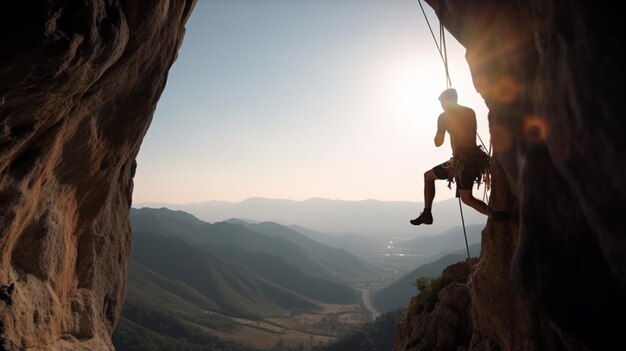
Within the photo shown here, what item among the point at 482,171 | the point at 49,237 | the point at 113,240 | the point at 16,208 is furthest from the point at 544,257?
the point at 113,240

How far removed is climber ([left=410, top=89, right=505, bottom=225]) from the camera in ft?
30.0

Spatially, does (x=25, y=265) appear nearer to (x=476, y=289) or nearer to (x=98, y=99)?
(x=98, y=99)

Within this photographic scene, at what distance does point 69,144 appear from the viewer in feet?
30.2

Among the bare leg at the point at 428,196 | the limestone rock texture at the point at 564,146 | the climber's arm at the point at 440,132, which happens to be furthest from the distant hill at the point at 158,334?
the limestone rock texture at the point at 564,146

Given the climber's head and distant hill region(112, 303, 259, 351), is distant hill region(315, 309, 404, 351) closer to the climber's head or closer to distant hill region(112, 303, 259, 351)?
distant hill region(112, 303, 259, 351)

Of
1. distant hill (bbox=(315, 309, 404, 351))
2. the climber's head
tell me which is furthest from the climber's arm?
distant hill (bbox=(315, 309, 404, 351))

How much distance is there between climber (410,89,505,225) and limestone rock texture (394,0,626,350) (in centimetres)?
172

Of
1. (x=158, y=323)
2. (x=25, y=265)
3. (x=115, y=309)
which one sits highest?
(x=25, y=265)

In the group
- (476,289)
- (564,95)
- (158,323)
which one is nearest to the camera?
(564,95)

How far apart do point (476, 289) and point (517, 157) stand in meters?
5.84

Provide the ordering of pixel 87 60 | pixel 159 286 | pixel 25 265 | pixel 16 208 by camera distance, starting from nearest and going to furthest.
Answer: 1. pixel 87 60
2. pixel 16 208
3. pixel 25 265
4. pixel 159 286

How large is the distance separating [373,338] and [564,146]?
103m

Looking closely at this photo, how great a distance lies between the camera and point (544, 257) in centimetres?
532

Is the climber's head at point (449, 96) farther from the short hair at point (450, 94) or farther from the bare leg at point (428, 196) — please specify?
the bare leg at point (428, 196)
